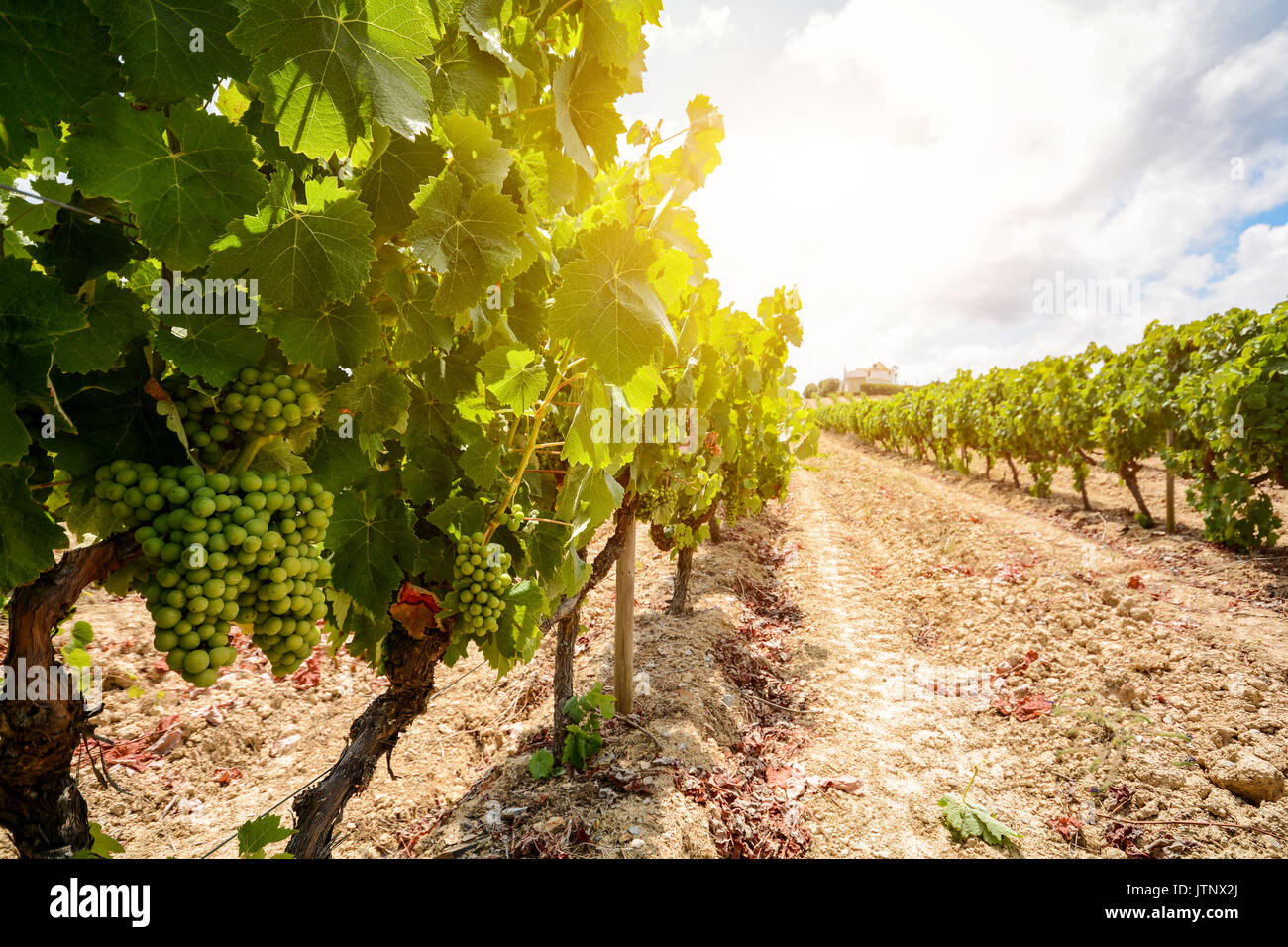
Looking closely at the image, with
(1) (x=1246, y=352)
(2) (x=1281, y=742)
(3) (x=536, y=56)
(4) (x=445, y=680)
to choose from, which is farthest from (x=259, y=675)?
(1) (x=1246, y=352)

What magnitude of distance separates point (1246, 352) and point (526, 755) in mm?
11893

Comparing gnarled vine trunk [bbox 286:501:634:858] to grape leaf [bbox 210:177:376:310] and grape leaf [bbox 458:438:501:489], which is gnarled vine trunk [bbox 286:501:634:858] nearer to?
grape leaf [bbox 458:438:501:489]

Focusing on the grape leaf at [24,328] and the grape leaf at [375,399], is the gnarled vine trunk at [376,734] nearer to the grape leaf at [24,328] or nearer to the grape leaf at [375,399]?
the grape leaf at [375,399]

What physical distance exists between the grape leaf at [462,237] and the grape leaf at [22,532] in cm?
80

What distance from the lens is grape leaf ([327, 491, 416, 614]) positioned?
171cm

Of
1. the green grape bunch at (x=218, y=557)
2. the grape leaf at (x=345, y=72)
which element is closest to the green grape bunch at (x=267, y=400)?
the green grape bunch at (x=218, y=557)

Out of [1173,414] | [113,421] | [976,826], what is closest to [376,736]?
[113,421]

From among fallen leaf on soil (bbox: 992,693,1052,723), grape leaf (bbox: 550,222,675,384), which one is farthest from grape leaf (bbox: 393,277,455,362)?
fallen leaf on soil (bbox: 992,693,1052,723)

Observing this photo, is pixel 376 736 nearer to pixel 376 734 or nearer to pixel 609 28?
pixel 376 734

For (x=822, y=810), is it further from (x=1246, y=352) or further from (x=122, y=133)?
(x=1246, y=352)

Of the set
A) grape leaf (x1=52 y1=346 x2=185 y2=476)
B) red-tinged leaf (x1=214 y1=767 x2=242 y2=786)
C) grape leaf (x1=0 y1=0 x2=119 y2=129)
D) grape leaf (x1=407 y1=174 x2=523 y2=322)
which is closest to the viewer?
grape leaf (x1=0 y1=0 x2=119 y2=129)

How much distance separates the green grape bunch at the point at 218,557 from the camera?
1.00 meters

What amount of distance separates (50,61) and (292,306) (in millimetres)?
465

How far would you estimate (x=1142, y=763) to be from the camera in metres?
4.17
